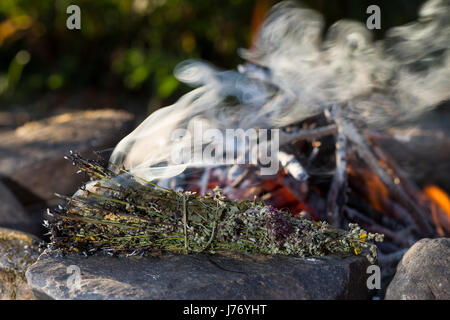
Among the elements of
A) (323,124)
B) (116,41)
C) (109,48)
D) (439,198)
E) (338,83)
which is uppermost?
(116,41)

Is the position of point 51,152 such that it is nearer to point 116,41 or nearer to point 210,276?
point 210,276

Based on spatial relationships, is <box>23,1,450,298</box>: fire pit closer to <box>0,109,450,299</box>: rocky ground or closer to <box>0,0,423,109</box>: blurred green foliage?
<box>0,109,450,299</box>: rocky ground

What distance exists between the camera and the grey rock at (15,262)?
228cm

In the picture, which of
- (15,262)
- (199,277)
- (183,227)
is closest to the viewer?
(199,277)

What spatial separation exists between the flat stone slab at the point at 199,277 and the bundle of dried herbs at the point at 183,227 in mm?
55

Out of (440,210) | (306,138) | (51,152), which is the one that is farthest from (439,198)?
(51,152)

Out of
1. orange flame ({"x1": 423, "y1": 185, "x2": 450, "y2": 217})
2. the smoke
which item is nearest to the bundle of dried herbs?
the smoke

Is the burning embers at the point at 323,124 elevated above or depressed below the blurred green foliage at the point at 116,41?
below

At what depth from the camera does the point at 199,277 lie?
1.83m

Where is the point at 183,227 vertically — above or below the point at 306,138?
below

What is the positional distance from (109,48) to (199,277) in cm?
706

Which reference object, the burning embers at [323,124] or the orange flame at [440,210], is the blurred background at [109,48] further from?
the orange flame at [440,210]

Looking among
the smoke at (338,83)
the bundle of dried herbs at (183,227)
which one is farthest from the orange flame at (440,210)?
the bundle of dried herbs at (183,227)

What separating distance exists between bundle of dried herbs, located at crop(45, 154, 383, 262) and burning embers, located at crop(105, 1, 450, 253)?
557 mm
